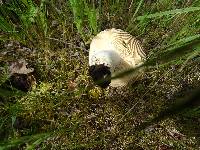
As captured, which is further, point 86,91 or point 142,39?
point 142,39

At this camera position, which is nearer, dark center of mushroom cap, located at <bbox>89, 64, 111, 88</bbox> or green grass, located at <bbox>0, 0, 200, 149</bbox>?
green grass, located at <bbox>0, 0, 200, 149</bbox>

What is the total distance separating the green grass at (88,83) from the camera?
1848 mm

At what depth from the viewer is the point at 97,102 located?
1.97m

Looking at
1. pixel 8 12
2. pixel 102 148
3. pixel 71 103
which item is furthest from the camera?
pixel 8 12

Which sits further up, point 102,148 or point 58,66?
point 58,66

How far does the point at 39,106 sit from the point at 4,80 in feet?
0.79

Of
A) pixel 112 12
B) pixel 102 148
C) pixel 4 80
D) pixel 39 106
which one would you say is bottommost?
pixel 102 148

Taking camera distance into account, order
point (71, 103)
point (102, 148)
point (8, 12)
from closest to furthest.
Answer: point (102, 148)
point (71, 103)
point (8, 12)

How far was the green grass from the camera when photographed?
1.85 m

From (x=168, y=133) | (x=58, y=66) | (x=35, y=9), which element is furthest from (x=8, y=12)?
(x=168, y=133)

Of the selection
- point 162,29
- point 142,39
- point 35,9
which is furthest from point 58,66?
point 162,29

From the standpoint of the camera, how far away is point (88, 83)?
203cm

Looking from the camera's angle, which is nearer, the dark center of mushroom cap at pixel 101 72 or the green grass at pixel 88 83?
the green grass at pixel 88 83

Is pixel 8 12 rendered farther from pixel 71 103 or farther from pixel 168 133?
pixel 168 133
